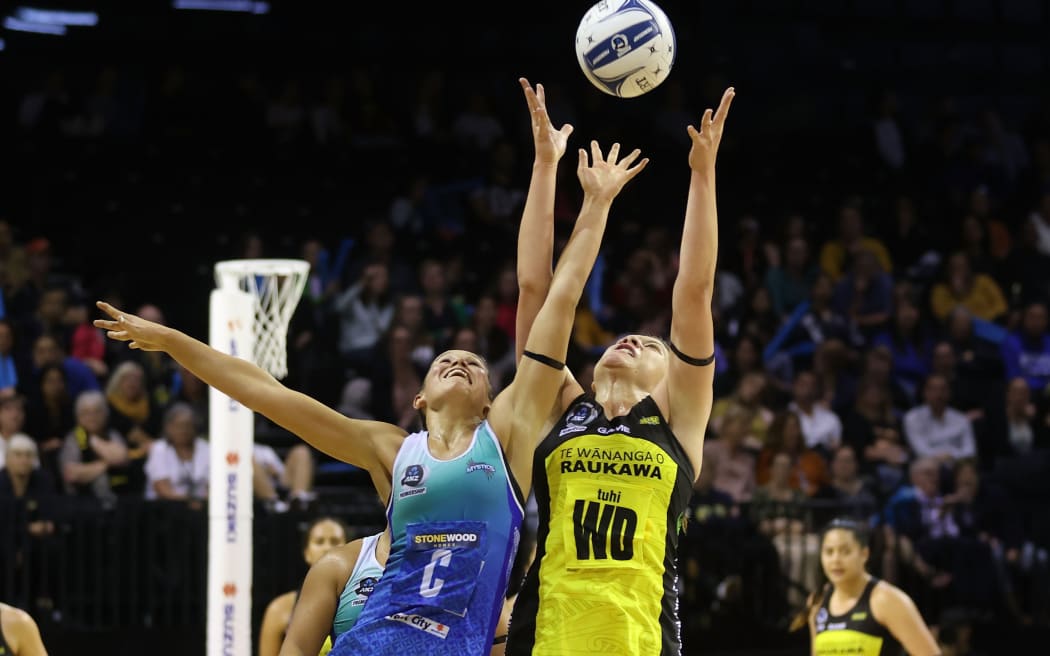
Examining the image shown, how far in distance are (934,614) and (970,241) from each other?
5216 millimetres

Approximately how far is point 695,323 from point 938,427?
7.95 meters

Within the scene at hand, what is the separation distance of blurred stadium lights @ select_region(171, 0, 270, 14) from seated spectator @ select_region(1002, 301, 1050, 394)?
890 centimetres

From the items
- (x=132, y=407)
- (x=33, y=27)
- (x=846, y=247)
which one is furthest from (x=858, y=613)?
(x=33, y=27)

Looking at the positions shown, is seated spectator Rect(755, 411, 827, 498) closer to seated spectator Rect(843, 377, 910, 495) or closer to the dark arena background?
the dark arena background

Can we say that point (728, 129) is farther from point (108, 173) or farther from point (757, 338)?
point (108, 173)

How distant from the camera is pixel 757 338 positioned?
1295cm

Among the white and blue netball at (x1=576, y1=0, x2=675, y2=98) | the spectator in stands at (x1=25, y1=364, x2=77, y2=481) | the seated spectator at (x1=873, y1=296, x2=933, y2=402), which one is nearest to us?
the white and blue netball at (x1=576, y1=0, x2=675, y2=98)

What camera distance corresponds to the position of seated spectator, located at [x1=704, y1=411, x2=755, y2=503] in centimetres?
1128

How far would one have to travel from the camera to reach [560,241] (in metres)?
13.8

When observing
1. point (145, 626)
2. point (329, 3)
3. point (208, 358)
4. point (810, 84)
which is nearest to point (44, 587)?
point (145, 626)

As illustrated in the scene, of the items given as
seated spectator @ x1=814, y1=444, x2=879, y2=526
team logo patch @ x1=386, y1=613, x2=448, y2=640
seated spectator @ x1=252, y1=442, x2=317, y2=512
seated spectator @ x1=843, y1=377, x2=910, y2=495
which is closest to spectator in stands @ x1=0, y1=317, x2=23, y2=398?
seated spectator @ x1=252, y1=442, x2=317, y2=512

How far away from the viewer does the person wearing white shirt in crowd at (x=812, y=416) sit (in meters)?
12.2

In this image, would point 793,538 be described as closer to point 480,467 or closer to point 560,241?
point 560,241

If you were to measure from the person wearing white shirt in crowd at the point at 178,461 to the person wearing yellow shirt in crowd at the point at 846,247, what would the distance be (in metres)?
6.54
